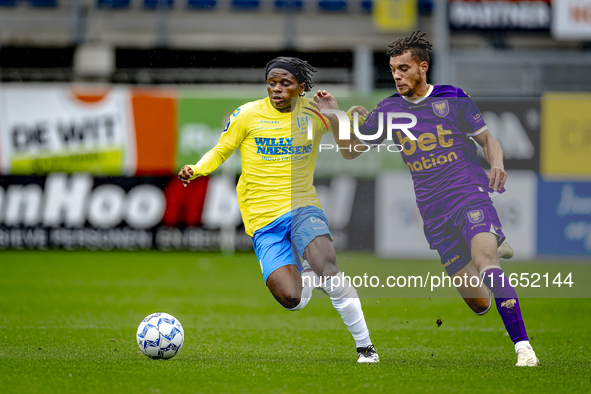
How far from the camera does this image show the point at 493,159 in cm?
532

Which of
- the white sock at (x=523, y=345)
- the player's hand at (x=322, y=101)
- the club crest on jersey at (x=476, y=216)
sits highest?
the player's hand at (x=322, y=101)

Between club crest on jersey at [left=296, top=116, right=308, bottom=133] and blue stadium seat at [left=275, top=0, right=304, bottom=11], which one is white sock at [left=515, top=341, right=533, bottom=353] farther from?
blue stadium seat at [left=275, top=0, right=304, bottom=11]

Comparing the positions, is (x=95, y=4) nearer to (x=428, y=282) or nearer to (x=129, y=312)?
(x=129, y=312)

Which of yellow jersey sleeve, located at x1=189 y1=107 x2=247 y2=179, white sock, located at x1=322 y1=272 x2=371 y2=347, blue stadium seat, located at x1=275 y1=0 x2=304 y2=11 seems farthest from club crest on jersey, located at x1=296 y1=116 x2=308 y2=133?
blue stadium seat, located at x1=275 y1=0 x2=304 y2=11

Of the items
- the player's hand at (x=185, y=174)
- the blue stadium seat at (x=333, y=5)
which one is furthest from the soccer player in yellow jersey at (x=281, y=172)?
the blue stadium seat at (x=333, y=5)

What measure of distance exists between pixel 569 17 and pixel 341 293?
9.69m

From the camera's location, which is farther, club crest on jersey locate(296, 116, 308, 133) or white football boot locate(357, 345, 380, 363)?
club crest on jersey locate(296, 116, 308, 133)

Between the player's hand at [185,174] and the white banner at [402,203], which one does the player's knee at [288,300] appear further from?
the white banner at [402,203]

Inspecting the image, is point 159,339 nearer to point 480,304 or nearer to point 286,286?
point 286,286

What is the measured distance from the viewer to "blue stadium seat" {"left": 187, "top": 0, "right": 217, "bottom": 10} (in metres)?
19.5

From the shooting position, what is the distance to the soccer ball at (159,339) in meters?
5.07

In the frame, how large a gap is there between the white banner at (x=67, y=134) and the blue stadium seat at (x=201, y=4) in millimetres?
5730

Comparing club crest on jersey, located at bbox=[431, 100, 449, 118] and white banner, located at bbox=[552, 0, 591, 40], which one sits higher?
white banner, located at bbox=[552, 0, 591, 40]

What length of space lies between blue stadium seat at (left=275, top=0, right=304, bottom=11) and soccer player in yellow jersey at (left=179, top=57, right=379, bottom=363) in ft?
46.7
